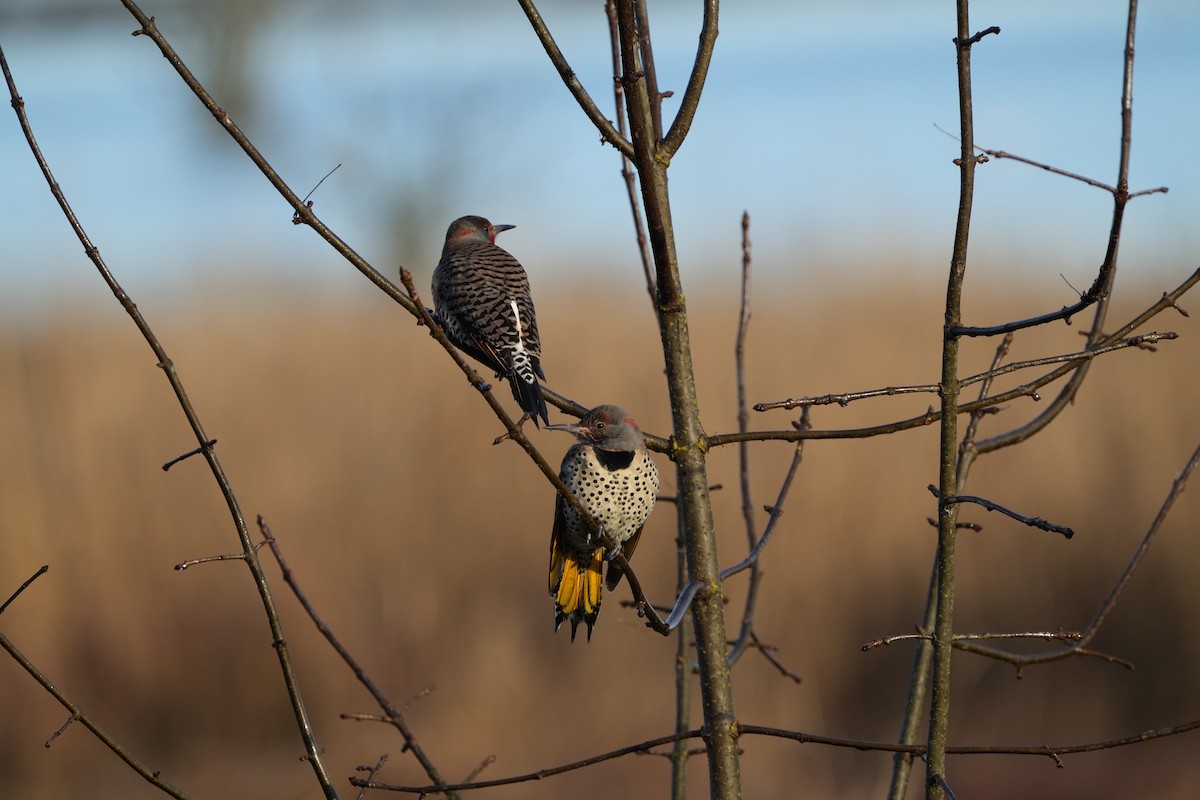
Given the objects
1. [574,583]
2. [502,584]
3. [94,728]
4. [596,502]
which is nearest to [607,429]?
[596,502]

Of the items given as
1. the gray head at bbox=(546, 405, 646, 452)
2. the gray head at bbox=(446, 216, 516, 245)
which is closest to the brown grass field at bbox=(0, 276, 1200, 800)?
the gray head at bbox=(446, 216, 516, 245)

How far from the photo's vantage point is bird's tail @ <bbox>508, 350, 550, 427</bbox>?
215 centimetres

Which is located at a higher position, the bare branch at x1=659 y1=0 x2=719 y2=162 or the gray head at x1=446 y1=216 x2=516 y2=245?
the gray head at x1=446 y1=216 x2=516 y2=245

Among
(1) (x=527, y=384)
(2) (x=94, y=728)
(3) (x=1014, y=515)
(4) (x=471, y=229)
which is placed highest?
(4) (x=471, y=229)

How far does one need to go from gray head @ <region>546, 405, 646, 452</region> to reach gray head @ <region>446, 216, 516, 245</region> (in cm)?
136

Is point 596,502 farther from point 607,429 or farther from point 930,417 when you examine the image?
point 930,417

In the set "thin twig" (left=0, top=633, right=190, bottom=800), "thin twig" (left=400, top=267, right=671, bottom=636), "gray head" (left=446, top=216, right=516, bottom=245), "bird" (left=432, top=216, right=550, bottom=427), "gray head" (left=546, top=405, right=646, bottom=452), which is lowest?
"thin twig" (left=0, top=633, right=190, bottom=800)

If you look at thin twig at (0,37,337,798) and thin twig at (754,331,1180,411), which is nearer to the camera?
thin twig at (754,331,1180,411)

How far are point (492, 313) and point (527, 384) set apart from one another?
466 millimetres

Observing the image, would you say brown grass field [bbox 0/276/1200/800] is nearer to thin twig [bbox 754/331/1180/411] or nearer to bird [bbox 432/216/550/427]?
bird [bbox 432/216/550/427]

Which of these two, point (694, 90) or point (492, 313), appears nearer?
point (694, 90)

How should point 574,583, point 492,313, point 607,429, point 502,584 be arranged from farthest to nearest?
point 502,584
point 492,313
point 574,583
point 607,429

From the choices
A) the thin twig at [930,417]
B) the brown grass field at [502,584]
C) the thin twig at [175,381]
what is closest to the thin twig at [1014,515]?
the thin twig at [930,417]

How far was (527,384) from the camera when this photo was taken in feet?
7.61
